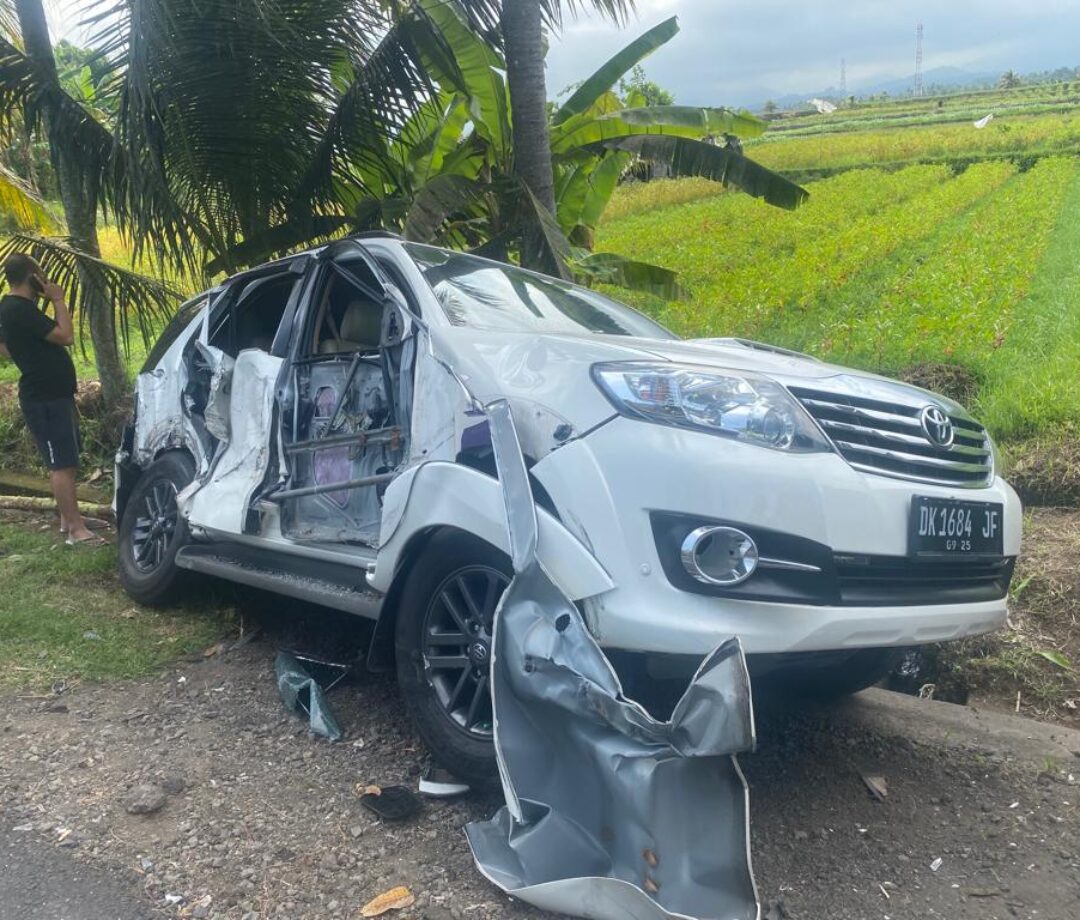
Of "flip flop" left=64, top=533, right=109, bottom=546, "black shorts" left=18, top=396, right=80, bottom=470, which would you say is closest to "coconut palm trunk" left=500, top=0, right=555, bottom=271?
"black shorts" left=18, top=396, right=80, bottom=470

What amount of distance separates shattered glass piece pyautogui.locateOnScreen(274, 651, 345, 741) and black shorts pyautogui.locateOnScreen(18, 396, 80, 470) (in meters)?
3.15

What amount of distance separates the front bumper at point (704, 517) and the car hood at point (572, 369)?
0.17 meters

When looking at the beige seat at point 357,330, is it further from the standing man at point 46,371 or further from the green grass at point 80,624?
the standing man at point 46,371

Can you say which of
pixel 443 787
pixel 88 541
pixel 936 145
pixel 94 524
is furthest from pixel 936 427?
pixel 936 145

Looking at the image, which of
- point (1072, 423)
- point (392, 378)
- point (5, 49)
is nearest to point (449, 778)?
point (392, 378)

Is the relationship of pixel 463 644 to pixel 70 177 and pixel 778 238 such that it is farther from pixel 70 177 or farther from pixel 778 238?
pixel 778 238

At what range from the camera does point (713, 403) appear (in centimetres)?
316

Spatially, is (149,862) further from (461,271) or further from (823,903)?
(461,271)

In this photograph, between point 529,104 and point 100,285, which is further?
point 100,285

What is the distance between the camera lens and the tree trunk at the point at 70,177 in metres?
8.33

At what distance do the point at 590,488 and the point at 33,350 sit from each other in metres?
5.15

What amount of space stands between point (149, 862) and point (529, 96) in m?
5.54

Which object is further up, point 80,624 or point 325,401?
point 325,401

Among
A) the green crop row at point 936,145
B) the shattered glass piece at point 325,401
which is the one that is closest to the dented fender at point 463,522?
the shattered glass piece at point 325,401
